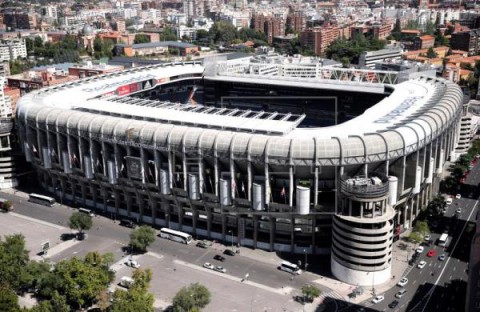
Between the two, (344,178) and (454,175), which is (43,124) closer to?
(344,178)

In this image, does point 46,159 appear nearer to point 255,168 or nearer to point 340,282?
point 255,168

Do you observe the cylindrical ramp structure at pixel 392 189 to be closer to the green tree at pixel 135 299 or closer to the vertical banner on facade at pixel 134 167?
the green tree at pixel 135 299

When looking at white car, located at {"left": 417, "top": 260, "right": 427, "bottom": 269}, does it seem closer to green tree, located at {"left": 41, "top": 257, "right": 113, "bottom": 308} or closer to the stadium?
the stadium

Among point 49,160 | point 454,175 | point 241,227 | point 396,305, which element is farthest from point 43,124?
point 454,175

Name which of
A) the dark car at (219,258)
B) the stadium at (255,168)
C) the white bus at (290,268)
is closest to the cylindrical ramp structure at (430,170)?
the stadium at (255,168)

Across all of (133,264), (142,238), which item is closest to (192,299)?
(133,264)

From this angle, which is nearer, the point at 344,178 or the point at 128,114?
the point at 344,178
